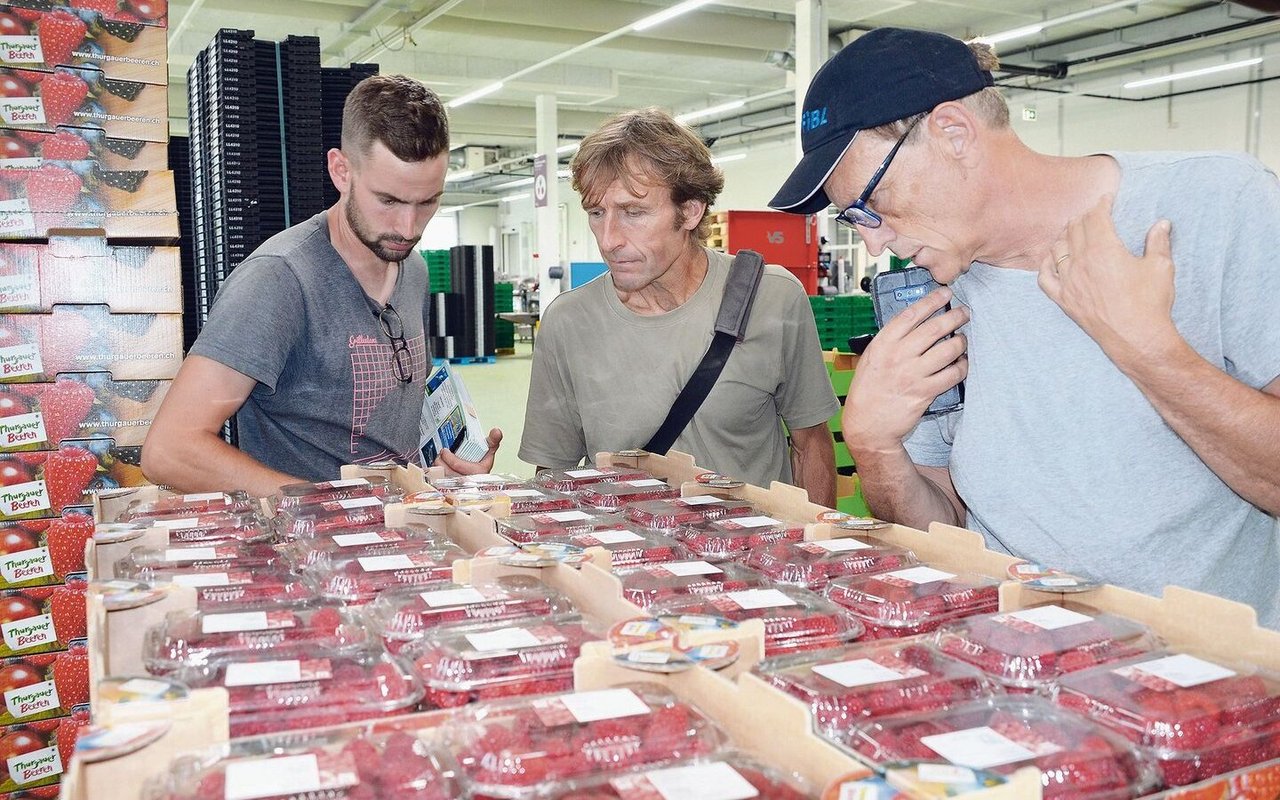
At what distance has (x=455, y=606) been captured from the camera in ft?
4.49

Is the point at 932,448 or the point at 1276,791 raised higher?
the point at 932,448

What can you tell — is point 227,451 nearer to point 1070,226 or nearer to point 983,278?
point 983,278

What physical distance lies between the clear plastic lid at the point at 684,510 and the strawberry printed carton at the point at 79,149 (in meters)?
2.19

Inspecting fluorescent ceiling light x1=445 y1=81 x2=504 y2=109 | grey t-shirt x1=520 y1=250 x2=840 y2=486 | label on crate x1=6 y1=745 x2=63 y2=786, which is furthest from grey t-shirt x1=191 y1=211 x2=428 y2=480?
fluorescent ceiling light x1=445 y1=81 x2=504 y2=109

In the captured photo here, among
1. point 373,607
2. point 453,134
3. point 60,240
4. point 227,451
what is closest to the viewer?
point 373,607

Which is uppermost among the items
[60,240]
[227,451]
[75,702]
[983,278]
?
[60,240]

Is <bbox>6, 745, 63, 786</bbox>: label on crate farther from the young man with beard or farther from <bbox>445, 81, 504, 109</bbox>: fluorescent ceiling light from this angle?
<bbox>445, 81, 504, 109</bbox>: fluorescent ceiling light

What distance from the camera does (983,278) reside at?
169cm

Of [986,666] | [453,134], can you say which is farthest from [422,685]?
[453,134]

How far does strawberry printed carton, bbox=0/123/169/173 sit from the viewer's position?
3.09 meters

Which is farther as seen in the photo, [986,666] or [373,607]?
[373,607]

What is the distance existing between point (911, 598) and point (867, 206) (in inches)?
24.7

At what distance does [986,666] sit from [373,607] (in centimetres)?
79

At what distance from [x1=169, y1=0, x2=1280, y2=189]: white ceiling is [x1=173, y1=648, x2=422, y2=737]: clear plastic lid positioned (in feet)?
36.8
